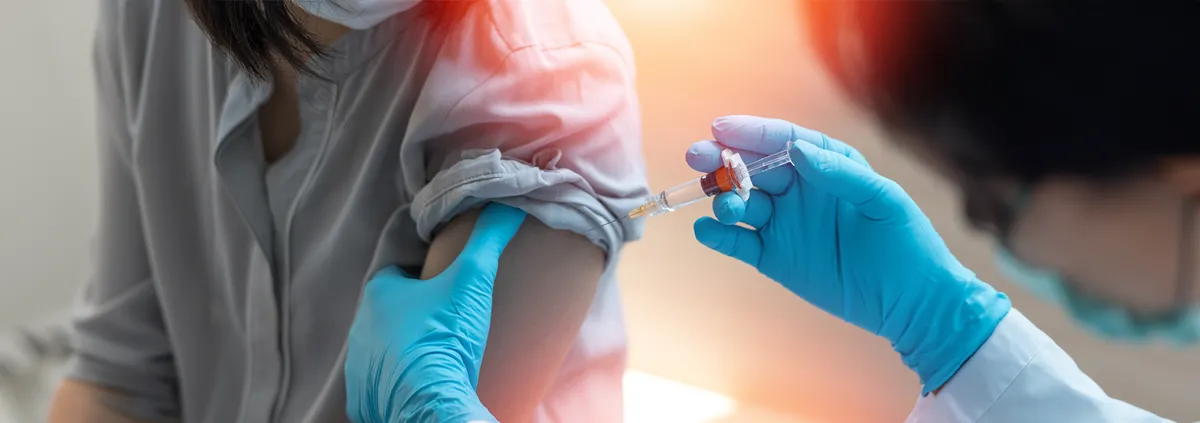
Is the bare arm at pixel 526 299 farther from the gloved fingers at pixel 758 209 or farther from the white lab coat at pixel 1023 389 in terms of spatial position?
the white lab coat at pixel 1023 389

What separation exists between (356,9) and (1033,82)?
539 mm

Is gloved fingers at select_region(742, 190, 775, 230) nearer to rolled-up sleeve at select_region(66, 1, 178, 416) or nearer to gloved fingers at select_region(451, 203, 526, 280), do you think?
gloved fingers at select_region(451, 203, 526, 280)

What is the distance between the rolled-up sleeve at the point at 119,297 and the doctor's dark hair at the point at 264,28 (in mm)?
294

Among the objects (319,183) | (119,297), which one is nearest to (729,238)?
(319,183)

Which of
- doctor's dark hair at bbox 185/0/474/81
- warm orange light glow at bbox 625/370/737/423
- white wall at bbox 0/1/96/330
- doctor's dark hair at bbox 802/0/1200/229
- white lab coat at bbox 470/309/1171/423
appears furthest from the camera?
white wall at bbox 0/1/96/330

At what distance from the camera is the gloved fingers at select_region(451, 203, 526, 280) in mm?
679

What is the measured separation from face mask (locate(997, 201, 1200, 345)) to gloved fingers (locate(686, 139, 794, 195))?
178mm

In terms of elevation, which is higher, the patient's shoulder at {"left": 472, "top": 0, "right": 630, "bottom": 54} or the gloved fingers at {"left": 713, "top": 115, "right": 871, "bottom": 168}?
the patient's shoulder at {"left": 472, "top": 0, "right": 630, "bottom": 54}

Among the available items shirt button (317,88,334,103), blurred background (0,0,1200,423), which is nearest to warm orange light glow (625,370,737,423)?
blurred background (0,0,1200,423)

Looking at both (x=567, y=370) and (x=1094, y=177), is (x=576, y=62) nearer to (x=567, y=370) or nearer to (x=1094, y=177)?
(x=567, y=370)

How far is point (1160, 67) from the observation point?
0.49 meters

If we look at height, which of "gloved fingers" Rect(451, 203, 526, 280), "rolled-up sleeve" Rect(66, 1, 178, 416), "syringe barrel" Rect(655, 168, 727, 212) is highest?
"syringe barrel" Rect(655, 168, 727, 212)

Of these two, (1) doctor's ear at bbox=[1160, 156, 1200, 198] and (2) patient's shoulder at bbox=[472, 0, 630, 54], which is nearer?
(1) doctor's ear at bbox=[1160, 156, 1200, 198]

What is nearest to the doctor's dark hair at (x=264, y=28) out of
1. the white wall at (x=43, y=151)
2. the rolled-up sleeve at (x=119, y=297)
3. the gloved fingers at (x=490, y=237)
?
the gloved fingers at (x=490, y=237)
